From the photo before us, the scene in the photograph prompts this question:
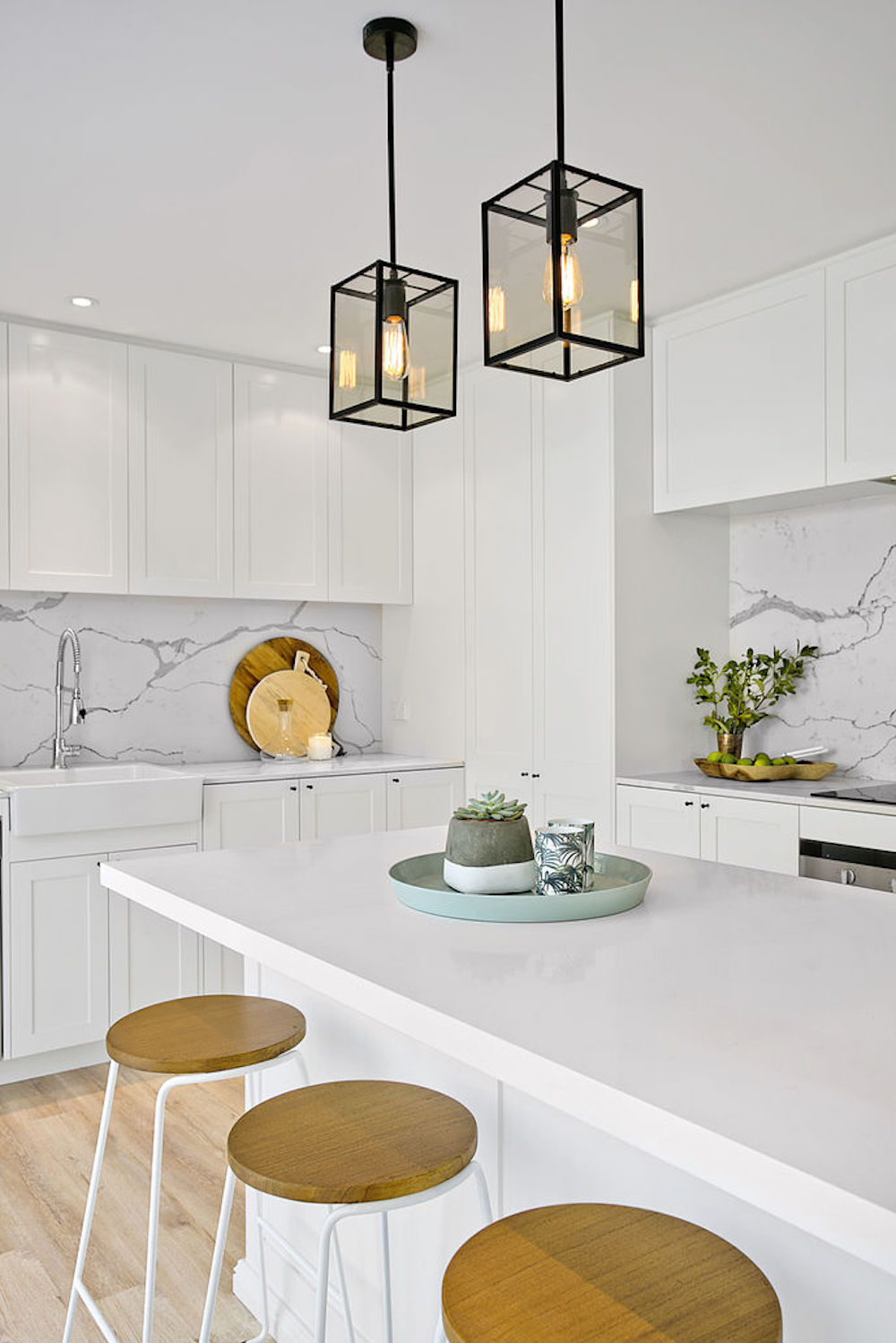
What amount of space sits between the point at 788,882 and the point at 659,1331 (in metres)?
1.04

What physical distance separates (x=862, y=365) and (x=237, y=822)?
2.53 metres

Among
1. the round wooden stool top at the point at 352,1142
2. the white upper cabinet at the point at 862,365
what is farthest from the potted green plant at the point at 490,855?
the white upper cabinet at the point at 862,365

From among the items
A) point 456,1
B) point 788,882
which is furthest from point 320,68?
point 788,882

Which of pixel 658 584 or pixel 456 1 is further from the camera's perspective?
pixel 658 584

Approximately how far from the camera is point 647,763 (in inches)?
151

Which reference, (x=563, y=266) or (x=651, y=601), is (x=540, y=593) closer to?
(x=651, y=601)

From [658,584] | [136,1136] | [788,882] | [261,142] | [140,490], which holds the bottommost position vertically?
[136,1136]

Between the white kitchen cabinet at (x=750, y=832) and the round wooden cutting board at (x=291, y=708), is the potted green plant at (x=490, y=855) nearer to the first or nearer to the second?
the white kitchen cabinet at (x=750, y=832)

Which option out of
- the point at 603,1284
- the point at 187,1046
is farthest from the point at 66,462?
the point at 603,1284

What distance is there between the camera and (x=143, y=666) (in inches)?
171

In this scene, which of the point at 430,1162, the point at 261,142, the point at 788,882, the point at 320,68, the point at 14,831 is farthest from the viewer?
the point at 14,831

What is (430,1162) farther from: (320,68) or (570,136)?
(570,136)

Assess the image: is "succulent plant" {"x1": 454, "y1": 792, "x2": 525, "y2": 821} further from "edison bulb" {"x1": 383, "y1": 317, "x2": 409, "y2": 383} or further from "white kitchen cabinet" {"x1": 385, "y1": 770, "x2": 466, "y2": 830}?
"white kitchen cabinet" {"x1": 385, "y1": 770, "x2": 466, "y2": 830}

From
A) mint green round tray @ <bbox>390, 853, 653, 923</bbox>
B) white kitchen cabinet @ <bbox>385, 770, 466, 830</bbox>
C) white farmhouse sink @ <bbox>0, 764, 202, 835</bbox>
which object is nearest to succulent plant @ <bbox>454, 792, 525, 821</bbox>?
mint green round tray @ <bbox>390, 853, 653, 923</bbox>
